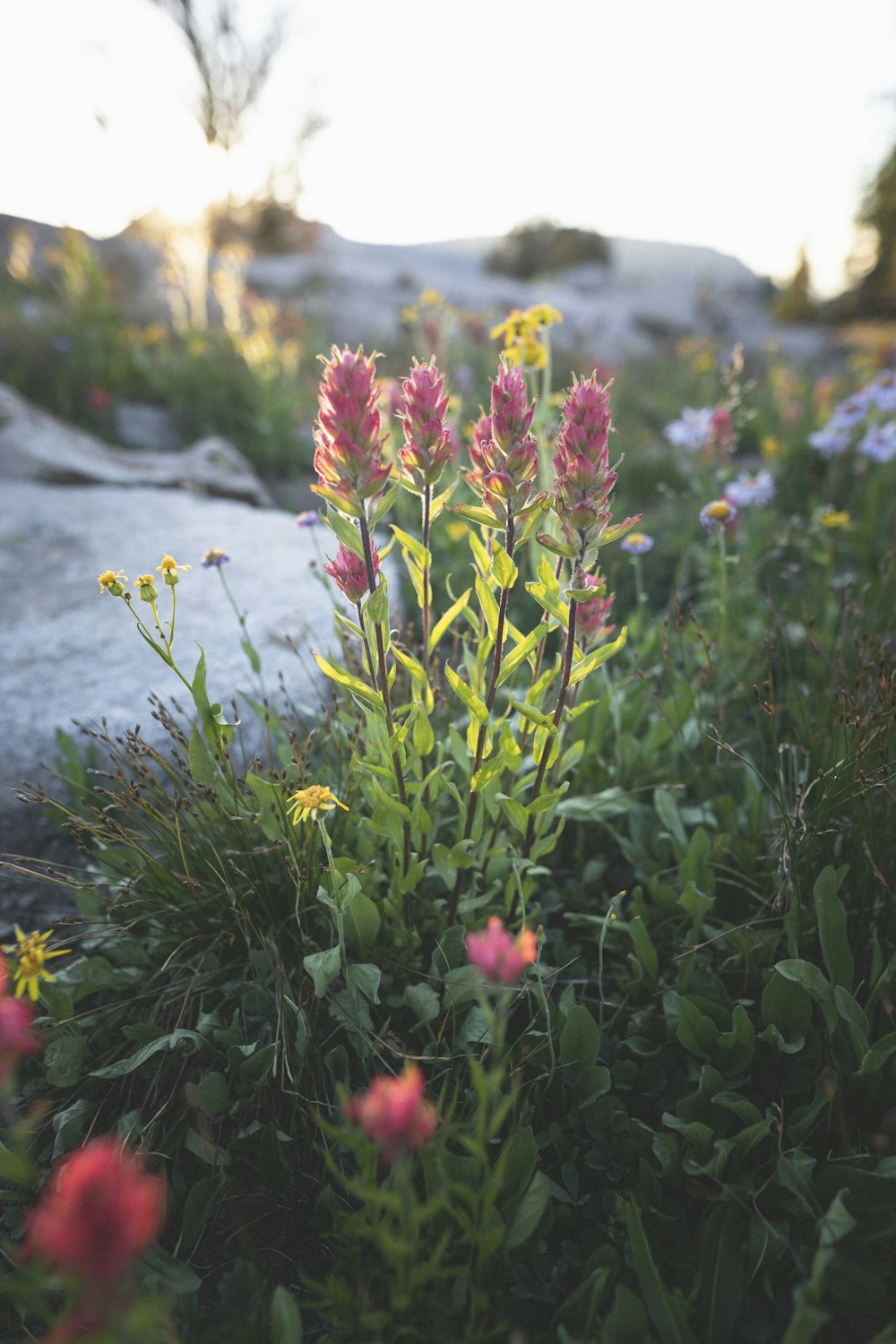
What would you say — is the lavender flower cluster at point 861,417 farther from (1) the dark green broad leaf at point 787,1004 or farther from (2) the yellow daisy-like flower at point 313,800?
(2) the yellow daisy-like flower at point 313,800

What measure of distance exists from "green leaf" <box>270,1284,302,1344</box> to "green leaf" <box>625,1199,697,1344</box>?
518 mm

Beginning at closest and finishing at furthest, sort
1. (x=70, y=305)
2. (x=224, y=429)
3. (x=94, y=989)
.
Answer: (x=94, y=989) < (x=224, y=429) < (x=70, y=305)

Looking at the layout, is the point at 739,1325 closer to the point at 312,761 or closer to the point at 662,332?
the point at 312,761

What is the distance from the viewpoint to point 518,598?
3.43 meters

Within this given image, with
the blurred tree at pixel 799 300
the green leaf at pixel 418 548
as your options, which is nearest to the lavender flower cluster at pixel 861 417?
the green leaf at pixel 418 548

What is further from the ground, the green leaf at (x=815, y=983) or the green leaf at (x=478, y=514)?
the green leaf at (x=478, y=514)

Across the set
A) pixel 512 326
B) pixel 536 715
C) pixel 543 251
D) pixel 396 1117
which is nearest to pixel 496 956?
pixel 396 1117

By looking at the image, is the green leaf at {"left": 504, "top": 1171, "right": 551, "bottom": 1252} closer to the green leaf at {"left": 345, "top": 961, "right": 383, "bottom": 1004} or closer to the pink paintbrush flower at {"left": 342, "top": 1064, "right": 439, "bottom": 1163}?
the green leaf at {"left": 345, "top": 961, "right": 383, "bottom": 1004}

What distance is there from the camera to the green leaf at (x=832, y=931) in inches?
58.4

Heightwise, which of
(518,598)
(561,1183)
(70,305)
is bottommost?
(561,1183)

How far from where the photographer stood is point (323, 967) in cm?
139

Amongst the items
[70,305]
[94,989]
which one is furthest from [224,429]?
[94,989]

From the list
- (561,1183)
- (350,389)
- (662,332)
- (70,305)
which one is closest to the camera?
(350,389)

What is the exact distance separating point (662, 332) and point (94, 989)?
18.4 m
